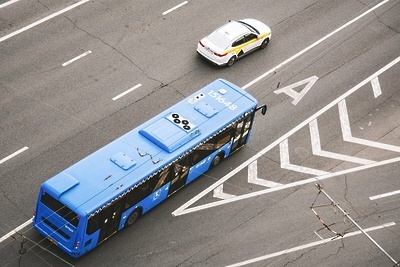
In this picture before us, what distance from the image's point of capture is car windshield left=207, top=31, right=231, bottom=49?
122 ft

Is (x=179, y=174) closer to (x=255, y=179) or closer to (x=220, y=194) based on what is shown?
(x=220, y=194)

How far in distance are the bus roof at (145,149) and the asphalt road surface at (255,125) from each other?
2629mm

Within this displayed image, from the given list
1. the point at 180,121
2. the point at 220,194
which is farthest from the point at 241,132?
the point at 180,121

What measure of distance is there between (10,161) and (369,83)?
18084mm

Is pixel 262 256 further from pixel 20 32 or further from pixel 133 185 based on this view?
pixel 20 32

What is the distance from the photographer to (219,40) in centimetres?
3753

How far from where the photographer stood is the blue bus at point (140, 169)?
26.7 m

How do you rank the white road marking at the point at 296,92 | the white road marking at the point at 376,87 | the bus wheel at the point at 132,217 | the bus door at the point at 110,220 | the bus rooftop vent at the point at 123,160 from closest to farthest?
the bus door at the point at 110,220
the bus rooftop vent at the point at 123,160
the bus wheel at the point at 132,217
the white road marking at the point at 296,92
the white road marking at the point at 376,87

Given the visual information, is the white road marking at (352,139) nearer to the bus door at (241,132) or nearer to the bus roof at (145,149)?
the bus door at (241,132)

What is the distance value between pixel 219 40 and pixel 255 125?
17.3 feet

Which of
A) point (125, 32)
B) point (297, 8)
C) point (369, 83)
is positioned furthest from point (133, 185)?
point (297, 8)

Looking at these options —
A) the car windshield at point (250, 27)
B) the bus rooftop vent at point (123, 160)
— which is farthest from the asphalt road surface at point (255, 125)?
the bus rooftop vent at point (123, 160)

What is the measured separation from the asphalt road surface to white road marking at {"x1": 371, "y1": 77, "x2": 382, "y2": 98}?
6cm

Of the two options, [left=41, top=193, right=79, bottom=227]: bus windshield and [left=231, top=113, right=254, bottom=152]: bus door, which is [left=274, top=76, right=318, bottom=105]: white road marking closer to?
[left=231, top=113, right=254, bottom=152]: bus door
